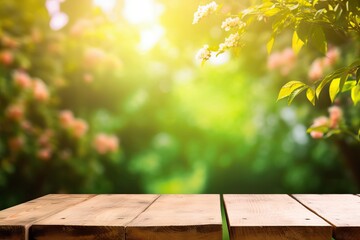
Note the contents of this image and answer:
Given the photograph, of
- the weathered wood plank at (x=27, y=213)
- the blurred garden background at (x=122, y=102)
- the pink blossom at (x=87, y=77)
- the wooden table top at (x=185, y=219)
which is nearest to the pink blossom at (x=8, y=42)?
the blurred garden background at (x=122, y=102)

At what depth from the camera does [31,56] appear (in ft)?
18.2

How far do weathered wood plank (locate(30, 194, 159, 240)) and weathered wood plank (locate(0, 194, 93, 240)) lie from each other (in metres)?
0.04

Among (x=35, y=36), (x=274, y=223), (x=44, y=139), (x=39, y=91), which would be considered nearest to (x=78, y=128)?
(x=44, y=139)

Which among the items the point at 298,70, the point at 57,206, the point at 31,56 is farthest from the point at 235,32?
the point at 31,56

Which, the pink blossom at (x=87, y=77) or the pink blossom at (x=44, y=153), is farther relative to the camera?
the pink blossom at (x=87, y=77)

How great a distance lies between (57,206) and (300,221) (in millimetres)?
893

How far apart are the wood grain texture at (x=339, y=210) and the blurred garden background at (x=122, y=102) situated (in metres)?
0.89

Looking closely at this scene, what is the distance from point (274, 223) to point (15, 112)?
3908 millimetres

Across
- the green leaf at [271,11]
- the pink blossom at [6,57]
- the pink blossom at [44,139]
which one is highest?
the pink blossom at [6,57]

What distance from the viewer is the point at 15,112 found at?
195 inches

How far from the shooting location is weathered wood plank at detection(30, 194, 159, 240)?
148 centimetres

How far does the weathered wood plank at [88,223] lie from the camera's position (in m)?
1.48

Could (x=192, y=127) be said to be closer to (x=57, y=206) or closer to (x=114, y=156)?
(x=114, y=156)

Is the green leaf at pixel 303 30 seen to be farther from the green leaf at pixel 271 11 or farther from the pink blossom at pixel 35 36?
the pink blossom at pixel 35 36
